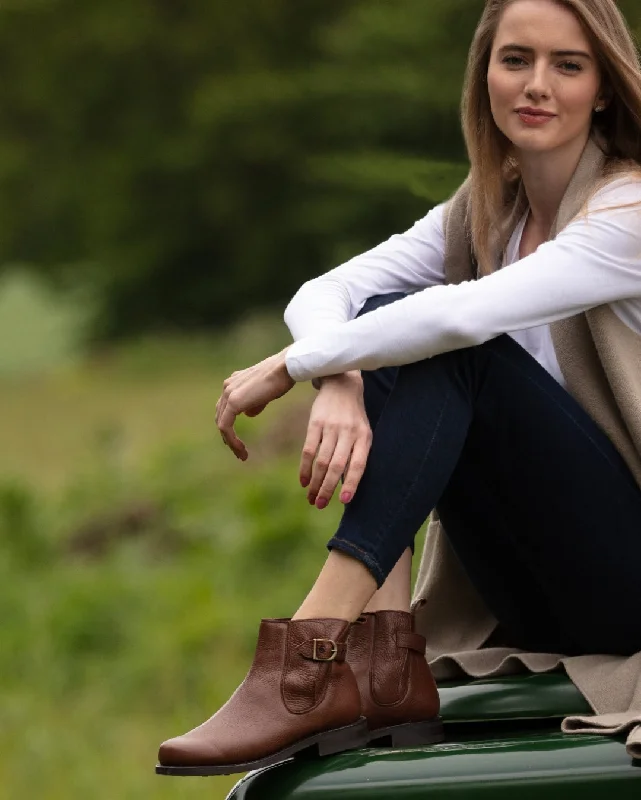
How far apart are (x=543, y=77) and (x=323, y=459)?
2.36 ft

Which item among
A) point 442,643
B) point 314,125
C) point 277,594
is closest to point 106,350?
point 314,125

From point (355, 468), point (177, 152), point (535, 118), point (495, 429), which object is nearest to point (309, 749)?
point (355, 468)

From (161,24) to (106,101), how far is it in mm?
1158

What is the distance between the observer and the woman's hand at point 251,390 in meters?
2.55

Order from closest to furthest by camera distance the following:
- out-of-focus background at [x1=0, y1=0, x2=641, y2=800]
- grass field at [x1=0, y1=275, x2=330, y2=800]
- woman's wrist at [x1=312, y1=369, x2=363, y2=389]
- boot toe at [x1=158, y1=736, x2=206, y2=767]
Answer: boot toe at [x1=158, y1=736, x2=206, y2=767] < woman's wrist at [x1=312, y1=369, x2=363, y2=389] < grass field at [x1=0, y1=275, x2=330, y2=800] < out-of-focus background at [x1=0, y1=0, x2=641, y2=800]

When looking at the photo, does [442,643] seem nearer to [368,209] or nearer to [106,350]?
[368,209]

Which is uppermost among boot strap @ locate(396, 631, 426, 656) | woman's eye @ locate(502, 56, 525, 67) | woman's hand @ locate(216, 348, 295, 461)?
woman's eye @ locate(502, 56, 525, 67)

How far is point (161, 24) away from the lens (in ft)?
59.2

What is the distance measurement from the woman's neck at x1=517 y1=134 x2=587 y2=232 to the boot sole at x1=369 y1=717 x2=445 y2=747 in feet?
2.85

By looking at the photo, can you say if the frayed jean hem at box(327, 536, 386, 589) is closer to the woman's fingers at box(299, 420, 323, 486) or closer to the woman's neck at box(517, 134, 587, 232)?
the woman's fingers at box(299, 420, 323, 486)

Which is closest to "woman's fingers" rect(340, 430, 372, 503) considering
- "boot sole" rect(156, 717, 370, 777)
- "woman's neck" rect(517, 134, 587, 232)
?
"boot sole" rect(156, 717, 370, 777)

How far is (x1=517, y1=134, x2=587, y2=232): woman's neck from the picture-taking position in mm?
2631

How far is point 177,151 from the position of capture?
16.9 m

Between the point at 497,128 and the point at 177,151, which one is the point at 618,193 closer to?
the point at 497,128
